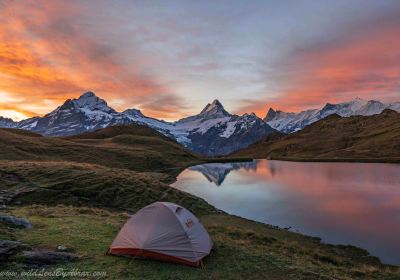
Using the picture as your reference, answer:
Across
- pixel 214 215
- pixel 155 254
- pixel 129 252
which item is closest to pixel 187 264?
pixel 155 254

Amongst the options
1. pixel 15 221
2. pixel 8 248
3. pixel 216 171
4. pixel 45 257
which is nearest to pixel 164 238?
pixel 45 257

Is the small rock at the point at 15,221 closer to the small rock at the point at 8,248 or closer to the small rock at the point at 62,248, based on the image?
the small rock at the point at 8,248

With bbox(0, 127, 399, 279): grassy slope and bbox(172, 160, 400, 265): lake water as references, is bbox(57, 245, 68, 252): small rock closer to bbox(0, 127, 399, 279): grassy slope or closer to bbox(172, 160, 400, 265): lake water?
bbox(0, 127, 399, 279): grassy slope

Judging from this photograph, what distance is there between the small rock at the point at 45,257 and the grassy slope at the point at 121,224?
0.71 m

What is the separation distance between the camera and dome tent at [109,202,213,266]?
20859 millimetres

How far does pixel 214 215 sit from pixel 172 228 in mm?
29423

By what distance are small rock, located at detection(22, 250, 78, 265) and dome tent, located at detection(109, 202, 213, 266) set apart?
2761mm

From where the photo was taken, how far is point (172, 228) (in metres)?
22.1

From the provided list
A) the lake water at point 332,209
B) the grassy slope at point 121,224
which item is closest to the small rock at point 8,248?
the grassy slope at point 121,224

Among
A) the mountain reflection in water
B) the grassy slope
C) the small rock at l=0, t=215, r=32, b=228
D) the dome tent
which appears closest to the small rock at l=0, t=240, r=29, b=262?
the grassy slope

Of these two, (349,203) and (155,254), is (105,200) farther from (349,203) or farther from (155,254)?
(349,203)

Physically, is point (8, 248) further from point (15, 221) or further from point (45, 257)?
point (15, 221)

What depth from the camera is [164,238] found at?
2147cm

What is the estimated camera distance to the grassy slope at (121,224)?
2002cm
